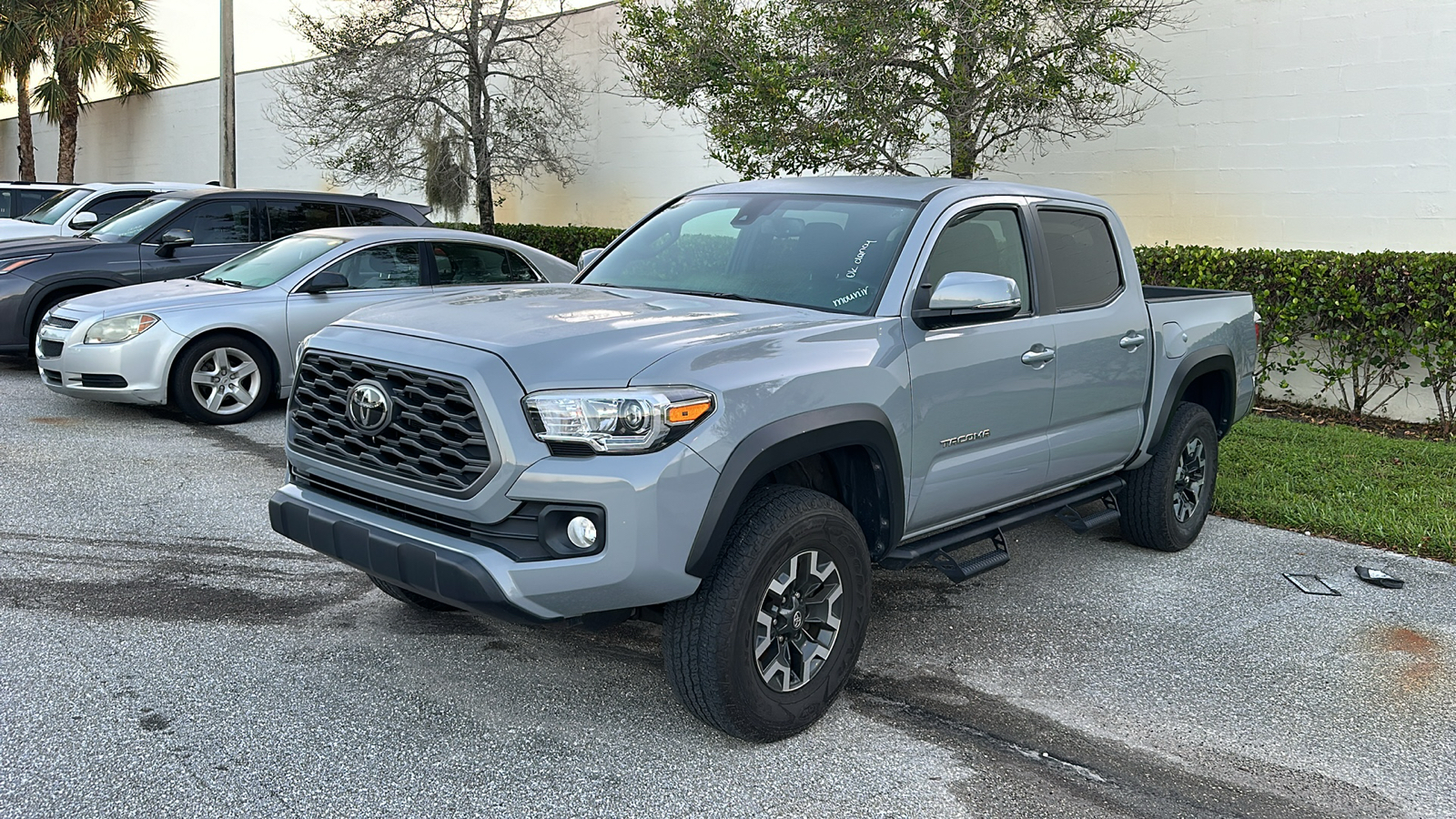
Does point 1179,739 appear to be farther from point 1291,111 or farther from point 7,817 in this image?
point 1291,111

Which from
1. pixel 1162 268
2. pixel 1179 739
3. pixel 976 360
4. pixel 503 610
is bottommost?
pixel 1179 739

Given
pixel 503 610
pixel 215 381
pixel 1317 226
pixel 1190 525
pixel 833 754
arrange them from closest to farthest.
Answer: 1. pixel 503 610
2. pixel 833 754
3. pixel 1190 525
4. pixel 215 381
5. pixel 1317 226

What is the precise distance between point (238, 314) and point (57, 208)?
7340 millimetres

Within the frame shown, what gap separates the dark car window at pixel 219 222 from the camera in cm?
1090

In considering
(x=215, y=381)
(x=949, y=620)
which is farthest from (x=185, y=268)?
(x=949, y=620)

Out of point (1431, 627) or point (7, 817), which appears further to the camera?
point (1431, 627)

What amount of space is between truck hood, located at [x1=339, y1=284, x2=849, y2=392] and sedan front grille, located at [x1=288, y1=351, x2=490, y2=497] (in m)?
0.17

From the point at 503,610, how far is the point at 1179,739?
229 cm

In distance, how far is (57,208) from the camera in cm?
1427

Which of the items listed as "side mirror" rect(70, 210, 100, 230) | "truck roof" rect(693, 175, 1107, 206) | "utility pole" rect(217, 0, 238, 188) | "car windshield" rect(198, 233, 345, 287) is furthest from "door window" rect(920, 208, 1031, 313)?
"utility pole" rect(217, 0, 238, 188)

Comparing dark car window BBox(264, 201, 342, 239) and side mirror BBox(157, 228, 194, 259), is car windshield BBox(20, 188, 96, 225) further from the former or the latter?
dark car window BBox(264, 201, 342, 239)

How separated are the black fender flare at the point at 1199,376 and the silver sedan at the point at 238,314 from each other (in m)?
4.90

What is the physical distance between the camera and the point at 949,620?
512 cm

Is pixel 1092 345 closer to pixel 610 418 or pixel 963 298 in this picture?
pixel 963 298
